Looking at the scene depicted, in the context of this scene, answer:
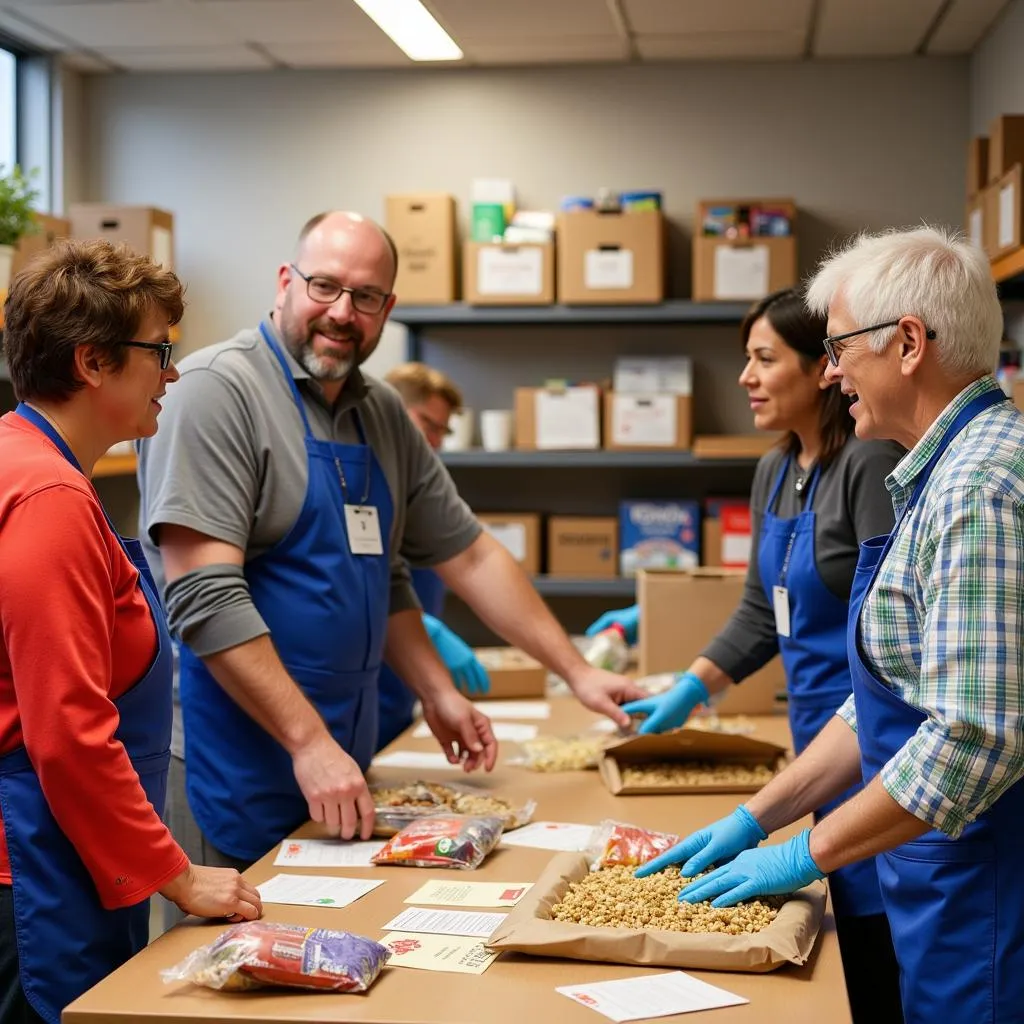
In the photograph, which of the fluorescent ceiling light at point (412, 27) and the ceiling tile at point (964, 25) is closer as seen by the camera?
the fluorescent ceiling light at point (412, 27)

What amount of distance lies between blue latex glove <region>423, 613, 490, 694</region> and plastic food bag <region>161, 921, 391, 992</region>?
69.9 inches

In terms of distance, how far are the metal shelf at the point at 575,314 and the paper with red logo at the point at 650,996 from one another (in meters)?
3.36

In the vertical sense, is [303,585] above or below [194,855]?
above

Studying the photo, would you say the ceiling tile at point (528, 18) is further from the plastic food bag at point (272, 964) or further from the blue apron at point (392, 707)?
the plastic food bag at point (272, 964)

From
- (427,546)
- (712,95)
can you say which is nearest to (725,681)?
(427,546)

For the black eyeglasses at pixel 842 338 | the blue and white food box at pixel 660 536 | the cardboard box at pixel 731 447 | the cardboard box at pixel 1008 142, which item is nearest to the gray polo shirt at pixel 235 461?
the black eyeglasses at pixel 842 338

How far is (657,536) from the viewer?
469 cm

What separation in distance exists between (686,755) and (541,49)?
311cm

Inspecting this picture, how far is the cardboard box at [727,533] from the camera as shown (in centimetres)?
452

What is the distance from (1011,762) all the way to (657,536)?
133 inches

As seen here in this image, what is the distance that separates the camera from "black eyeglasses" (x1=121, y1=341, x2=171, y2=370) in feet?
5.02

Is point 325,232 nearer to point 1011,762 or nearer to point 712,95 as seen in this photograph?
point 1011,762

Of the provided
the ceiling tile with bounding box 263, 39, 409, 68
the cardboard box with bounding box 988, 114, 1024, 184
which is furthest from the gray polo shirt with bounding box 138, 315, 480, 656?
the ceiling tile with bounding box 263, 39, 409, 68

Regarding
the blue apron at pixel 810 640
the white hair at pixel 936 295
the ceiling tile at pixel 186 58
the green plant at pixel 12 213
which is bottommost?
the blue apron at pixel 810 640
